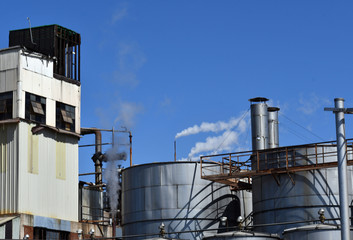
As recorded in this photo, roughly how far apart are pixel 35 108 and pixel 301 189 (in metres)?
19.1

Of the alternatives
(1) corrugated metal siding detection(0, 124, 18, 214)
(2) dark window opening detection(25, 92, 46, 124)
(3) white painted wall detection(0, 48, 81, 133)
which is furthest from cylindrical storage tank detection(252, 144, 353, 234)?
(3) white painted wall detection(0, 48, 81, 133)

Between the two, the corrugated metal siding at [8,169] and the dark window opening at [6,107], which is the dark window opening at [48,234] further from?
the dark window opening at [6,107]

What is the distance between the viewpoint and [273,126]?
50156 millimetres

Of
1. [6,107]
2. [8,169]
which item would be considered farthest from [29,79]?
[8,169]

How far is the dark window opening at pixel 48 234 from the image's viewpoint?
158 ft

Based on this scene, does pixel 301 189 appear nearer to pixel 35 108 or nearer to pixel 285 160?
pixel 285 160

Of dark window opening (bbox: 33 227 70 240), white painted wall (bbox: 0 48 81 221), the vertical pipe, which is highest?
white painted wall (bbox: 0 48 81 221)

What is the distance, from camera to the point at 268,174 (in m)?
41.5

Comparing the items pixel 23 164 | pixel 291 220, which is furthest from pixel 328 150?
pixel 23 164

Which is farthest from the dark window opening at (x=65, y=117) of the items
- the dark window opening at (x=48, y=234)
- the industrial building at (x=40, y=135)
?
the dark window opening at (x=48, y=234)

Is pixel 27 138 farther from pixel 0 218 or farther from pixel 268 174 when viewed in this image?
pixel 268 174

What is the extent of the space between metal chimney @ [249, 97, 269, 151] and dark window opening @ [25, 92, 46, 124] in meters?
13.9

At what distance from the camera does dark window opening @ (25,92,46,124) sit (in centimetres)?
4968

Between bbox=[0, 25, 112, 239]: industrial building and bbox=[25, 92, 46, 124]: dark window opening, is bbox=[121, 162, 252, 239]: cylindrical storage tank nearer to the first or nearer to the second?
bbox=[0, 25, 112, 239]: industrial building
